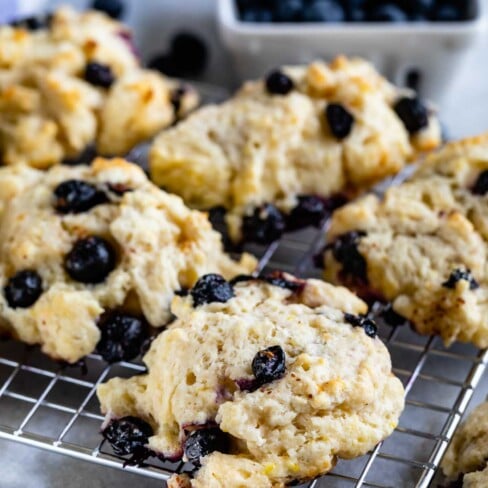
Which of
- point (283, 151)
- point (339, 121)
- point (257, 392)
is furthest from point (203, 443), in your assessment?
point (339, 121)

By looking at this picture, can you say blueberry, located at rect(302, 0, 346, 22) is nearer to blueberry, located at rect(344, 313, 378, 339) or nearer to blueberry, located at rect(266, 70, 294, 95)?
blueberry, located at rect(266, 70, 294, 95)

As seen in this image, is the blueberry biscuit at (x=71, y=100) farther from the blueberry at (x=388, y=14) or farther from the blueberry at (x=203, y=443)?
the blueberry at (x=203, y=443)

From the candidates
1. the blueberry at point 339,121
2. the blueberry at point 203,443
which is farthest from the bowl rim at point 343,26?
the blueberry at point 203,443

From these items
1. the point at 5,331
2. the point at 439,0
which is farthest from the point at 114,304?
the point at 439,0

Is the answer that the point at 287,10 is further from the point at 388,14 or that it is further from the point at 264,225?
the point at 264,225

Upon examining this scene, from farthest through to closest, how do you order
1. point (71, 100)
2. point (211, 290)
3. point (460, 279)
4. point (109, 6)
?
point (109, 6) → point (71, 100) → point (460, 279) → point (211, 290)

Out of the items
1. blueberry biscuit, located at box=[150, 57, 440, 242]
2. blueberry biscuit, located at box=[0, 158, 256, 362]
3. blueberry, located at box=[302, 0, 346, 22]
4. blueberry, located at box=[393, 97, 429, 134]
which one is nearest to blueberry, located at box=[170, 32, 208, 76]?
blueberry, located at box=[302, 0, 346, 22]
